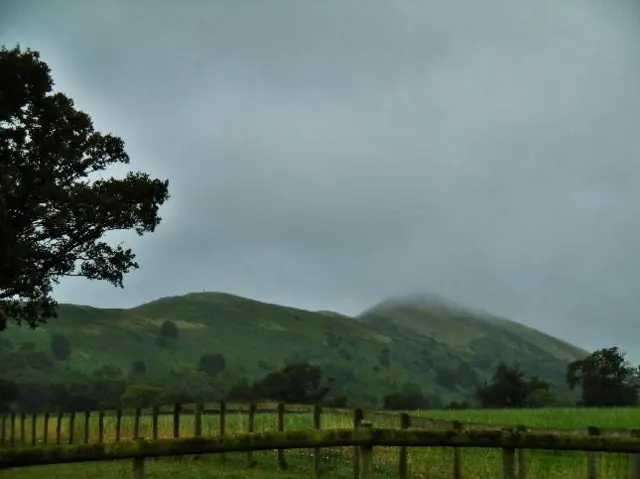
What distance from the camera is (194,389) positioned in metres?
124

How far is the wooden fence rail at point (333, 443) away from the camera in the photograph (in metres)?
6.00

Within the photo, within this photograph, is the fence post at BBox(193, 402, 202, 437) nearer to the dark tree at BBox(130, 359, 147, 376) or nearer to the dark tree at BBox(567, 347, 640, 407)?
the dark tree at BBox(567, 347, 640, 407)

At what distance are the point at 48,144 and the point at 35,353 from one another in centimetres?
15096

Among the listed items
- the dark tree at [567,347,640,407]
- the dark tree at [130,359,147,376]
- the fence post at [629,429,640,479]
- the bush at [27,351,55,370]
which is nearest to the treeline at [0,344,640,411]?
the dark tree at [567,347,640,407]

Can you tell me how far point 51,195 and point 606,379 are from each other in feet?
249

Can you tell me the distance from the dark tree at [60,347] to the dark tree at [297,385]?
9353 cm

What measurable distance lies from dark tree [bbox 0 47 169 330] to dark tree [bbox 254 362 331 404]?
69.3 meters

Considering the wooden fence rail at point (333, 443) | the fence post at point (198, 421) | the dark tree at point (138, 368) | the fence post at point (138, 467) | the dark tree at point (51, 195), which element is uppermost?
the dark tree at point (51, 195)

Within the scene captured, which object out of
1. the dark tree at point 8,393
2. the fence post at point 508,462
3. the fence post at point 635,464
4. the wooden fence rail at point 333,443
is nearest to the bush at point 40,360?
the dark tree at point 8,393

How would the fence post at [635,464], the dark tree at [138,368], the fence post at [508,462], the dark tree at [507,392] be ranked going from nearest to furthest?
the fence post at [508,462]
the fence post at [635,464]
the dark tree at [507,392]
the dark tree at [138,368]

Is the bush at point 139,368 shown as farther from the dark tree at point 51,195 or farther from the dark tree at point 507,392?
the dark tree at point 51,195

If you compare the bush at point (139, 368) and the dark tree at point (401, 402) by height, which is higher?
the bush at point (139, 368)

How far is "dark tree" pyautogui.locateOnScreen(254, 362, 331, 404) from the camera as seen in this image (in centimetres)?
9300

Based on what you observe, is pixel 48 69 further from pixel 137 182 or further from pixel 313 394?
pixel 313 394
